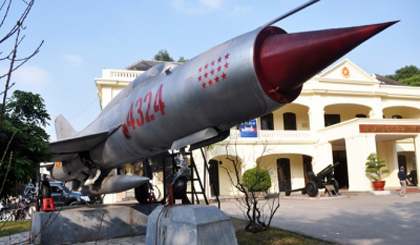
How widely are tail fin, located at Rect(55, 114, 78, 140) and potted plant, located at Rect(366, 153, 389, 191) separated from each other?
16900mm

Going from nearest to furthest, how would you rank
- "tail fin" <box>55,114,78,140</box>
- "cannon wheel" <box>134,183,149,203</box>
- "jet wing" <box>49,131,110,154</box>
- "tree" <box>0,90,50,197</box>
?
"tree" <box>0,90,50,197</box>, "jet wing" <box>49,131,110,154</box>, "cannon wheel" <box>134,183,149,203</box>, "tail fin" <box>55,114,78,140</box>

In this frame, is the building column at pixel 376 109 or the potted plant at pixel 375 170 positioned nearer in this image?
the potted plant at pixel 375 170

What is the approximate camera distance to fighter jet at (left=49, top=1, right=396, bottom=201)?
343 cm

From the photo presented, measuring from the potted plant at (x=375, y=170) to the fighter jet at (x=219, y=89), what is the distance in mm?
17610

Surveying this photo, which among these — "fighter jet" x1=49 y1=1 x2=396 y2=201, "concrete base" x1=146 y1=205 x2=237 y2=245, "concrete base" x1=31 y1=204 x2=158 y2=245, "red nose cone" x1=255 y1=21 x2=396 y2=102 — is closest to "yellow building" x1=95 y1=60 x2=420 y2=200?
"concrete base" x1=31 y1=204 x2=158 y2=245

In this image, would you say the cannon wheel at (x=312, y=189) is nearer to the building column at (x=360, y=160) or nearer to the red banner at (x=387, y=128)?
the building column at (x=360, y=160)

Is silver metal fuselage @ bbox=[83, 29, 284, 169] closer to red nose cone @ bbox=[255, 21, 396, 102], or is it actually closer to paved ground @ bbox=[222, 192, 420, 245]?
red nose cone @ bbox=[255, 21, 396, 102]

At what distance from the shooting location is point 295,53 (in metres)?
3.46

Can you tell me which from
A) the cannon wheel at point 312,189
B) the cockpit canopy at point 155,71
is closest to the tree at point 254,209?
the cockpit canopy at point 155,71

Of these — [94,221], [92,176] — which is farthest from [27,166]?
[94,221]

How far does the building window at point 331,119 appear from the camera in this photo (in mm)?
28406

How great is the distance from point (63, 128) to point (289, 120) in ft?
64.2

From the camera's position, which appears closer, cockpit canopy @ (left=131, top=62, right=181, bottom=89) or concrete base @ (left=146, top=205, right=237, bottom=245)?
concrete base @ (left=146, top=205, right=237, bottom=245)

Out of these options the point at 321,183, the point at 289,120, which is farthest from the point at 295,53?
the point at 289,120
